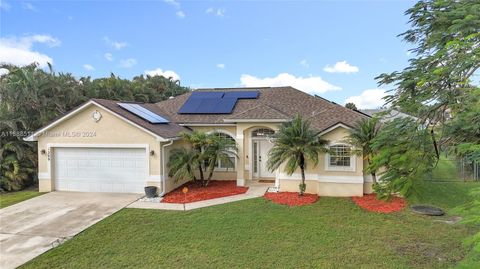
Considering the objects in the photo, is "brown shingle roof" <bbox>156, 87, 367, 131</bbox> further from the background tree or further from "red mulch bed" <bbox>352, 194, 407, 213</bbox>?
the background tree

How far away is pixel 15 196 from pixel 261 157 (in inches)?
506

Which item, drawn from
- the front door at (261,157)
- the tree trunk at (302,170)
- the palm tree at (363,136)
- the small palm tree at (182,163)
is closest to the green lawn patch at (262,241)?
the tree trunk at (302,170)

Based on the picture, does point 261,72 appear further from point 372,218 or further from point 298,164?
point 372,218

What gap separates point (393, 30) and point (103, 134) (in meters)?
13.3

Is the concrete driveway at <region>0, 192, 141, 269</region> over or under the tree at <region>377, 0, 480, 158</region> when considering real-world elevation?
under

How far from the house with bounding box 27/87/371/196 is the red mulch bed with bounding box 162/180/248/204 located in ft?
1.98

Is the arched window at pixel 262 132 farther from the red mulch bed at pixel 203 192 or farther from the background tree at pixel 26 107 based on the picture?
the background tree at pixel 26 107

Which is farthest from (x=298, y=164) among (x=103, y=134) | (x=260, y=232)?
(x=103, y=134)

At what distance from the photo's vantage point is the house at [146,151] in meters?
13.4

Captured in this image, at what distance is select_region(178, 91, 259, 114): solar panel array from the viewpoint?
722 inches

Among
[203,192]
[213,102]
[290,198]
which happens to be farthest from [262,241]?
[213,102]

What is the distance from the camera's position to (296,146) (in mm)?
12477

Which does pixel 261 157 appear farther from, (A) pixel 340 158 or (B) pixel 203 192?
(A) pixel 340 158

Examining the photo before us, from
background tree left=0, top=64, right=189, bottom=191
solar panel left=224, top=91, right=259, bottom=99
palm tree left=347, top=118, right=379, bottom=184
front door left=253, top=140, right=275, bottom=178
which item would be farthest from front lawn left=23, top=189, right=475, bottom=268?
solar panel left=224, top=91, right=259, bottom=99
